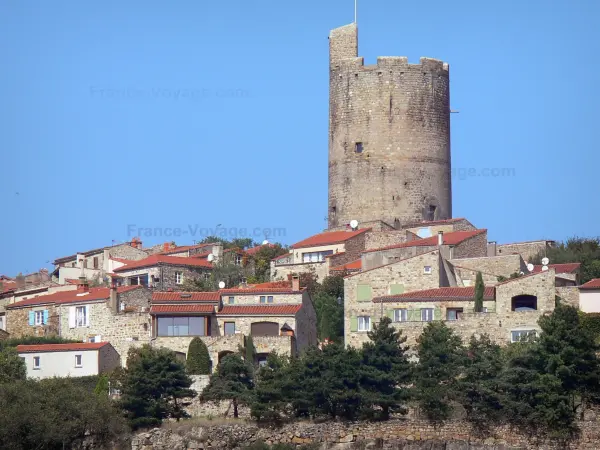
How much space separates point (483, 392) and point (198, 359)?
1161 cm

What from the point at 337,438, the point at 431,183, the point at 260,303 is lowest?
the point at 337,438

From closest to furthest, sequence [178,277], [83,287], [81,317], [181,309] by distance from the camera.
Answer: [181,309]
[81,317]
[83,287]
[178,277]

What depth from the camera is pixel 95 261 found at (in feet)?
295

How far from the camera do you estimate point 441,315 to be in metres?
67.1

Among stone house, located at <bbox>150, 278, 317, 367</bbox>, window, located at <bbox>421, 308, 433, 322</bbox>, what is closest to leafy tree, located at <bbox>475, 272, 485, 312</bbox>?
window, located at <bbox>421, 308, 433, 322</bbox>

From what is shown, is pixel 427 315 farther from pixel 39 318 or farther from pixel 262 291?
pixel 39 318

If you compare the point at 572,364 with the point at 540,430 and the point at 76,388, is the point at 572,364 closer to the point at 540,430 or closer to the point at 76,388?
the point at 540,430

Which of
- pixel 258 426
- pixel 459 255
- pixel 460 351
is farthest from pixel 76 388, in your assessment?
pixel 459 255

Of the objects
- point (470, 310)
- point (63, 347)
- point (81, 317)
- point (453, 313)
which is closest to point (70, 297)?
point (81, 317)

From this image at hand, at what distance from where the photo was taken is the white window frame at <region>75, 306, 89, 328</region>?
238 feet

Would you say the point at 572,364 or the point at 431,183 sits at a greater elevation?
the point at 431,183

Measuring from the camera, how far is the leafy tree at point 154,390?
62719 millimetres

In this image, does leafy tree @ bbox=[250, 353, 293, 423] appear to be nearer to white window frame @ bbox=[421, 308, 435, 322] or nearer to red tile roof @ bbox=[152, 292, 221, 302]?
white window frame @ bbox=[421, 308, 435, 322]

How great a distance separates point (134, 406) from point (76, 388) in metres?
2.06
